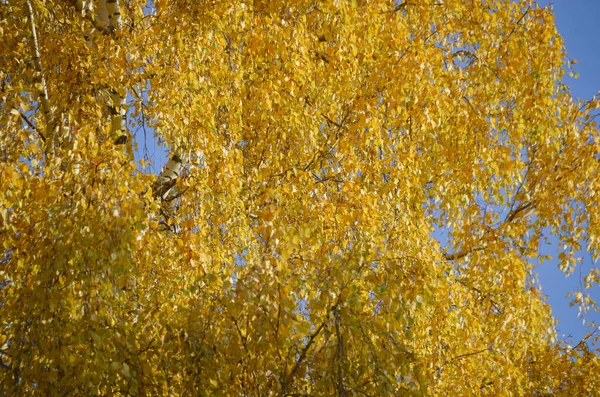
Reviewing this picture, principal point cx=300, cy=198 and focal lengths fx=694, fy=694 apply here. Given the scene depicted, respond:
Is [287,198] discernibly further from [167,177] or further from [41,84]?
[41,84]

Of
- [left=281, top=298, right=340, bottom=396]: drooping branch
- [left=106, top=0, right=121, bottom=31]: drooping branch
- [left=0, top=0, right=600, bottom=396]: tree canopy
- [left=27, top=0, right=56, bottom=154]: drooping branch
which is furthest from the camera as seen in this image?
[left=106, top=0, right=121, bottom=31]: drooping branch

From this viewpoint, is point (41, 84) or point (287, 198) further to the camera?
point (287, 198)

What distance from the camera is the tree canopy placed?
4035mm

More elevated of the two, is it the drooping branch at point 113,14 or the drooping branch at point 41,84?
the drooping branch at point 113,14

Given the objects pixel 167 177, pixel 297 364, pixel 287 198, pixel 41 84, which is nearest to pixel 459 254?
pixel 287 198

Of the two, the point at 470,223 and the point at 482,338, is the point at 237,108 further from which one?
→ the point at 482,338

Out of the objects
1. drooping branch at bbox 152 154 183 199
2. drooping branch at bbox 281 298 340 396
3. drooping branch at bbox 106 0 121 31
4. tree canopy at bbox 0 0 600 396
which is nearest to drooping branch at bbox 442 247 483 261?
tree canopy at bbox 0 0 600 396

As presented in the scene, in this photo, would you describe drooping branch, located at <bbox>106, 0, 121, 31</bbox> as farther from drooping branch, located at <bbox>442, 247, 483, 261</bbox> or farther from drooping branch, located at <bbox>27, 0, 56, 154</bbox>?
drooping branch, located at <bbox>442, 247, 483, 261</bbox>

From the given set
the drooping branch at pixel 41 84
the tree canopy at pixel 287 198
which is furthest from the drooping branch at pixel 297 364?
the drooping branch at pixel 41 84

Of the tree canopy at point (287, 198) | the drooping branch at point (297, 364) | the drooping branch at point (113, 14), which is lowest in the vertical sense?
the drooping branch at point (297, 364)

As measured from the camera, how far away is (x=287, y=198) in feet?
23.2

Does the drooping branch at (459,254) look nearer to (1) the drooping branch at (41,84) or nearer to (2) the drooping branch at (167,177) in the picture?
(2) the drooping branch at (167,177)

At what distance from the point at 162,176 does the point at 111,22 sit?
6.07 feet

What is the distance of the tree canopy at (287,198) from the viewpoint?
404cm
